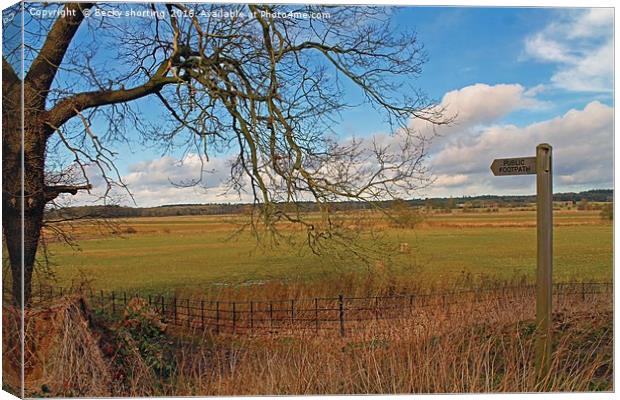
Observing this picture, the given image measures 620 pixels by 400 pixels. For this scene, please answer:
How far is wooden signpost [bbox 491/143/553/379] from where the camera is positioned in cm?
695

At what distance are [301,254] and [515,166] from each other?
199cm

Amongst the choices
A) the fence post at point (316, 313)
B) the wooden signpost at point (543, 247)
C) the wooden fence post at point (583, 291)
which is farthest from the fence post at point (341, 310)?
the wooden fence post at point (583, 291)

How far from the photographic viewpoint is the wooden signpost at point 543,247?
695 cm

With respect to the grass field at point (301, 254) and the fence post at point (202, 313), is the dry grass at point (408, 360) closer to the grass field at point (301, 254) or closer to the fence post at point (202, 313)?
the fence post at point (202, 313)

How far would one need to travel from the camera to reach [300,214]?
7262mm

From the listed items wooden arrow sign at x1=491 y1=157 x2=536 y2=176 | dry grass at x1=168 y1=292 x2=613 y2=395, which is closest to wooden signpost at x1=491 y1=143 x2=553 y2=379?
wooden arrow sign at x1=491 y1=157 x2=536 y2=176

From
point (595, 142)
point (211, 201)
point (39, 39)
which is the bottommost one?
point (211, 201)

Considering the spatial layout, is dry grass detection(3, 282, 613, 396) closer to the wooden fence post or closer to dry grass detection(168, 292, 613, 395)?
dry grass detection(168, 292, 613, 395)

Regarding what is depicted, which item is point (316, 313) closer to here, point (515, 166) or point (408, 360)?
point (408, 360)

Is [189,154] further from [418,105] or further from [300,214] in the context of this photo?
[418,105]

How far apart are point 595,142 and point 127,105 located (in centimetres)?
410

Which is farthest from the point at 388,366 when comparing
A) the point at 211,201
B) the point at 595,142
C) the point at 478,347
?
the point at 595,142

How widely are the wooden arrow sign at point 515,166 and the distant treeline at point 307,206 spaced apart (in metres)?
0.39

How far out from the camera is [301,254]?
289 inches
